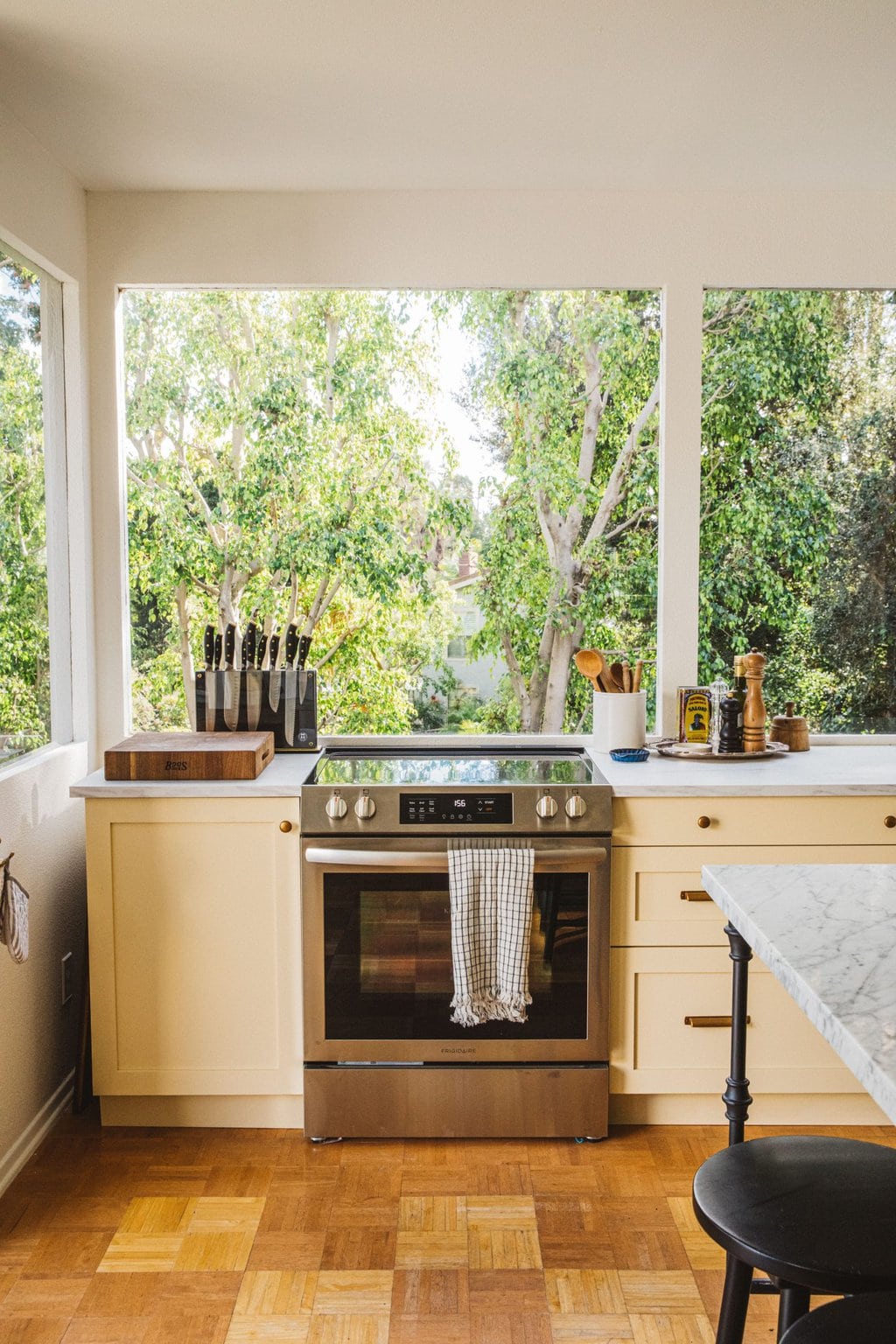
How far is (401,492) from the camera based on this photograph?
337 centimetres

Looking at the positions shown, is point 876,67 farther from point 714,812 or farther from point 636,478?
point 714,812

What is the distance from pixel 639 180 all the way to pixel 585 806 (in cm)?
176

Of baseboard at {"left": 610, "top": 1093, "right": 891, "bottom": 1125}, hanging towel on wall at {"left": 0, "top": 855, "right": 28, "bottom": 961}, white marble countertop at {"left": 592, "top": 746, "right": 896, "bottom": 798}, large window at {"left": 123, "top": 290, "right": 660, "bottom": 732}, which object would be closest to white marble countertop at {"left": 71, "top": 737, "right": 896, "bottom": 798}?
white marble countertop at {"left": 592, "top": 746, "right": 896, "bottom": 798}

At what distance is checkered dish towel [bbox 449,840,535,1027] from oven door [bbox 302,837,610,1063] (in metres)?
0.06

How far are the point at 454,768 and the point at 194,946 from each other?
805 millimetres

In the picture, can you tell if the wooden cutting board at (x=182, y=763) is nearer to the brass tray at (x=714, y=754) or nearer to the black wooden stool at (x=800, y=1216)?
the brass tray at (x=714, y=754)

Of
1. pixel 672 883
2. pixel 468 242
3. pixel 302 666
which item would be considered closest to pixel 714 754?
pixel 672 883

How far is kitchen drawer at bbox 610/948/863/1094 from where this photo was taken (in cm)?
275

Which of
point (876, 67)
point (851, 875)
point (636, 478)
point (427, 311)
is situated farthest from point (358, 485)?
point (851, 875)

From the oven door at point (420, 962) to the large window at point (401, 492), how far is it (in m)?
0.79

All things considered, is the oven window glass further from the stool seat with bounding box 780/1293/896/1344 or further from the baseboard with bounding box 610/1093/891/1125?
the stool seat with bounding box 780/1293/896/1344

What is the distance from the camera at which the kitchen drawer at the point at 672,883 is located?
8.98ft

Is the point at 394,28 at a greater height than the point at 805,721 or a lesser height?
greater

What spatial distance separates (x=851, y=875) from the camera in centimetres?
169
